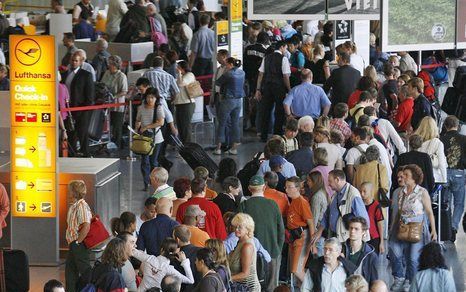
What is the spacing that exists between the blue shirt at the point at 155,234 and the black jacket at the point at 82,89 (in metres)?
8.28

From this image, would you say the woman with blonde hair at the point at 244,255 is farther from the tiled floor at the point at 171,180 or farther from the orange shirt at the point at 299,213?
the tiled floor at the point at 171,180

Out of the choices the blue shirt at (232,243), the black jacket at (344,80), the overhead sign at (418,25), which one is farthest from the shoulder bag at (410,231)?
the black jacket at (344,80)

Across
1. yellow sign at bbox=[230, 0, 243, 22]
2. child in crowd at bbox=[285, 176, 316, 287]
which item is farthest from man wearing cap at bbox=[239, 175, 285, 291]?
yellow sign at bbox=[230, 0, 243, 22]

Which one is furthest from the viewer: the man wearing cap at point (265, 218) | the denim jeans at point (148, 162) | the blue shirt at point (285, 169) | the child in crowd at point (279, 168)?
the denim jeans at point (148, 162)

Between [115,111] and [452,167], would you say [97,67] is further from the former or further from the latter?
[452,167]

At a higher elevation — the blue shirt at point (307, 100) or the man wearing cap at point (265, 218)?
the blue shirt at point (307, 100)

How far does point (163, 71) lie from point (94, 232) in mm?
8104

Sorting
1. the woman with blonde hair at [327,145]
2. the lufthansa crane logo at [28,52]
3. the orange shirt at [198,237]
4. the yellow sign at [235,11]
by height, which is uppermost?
the yellow sign at [235,11]

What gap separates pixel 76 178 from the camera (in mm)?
16375

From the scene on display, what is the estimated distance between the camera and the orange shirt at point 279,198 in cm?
1485

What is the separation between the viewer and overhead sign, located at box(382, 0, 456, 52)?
19844 millimetres

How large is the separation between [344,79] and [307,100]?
1142mm

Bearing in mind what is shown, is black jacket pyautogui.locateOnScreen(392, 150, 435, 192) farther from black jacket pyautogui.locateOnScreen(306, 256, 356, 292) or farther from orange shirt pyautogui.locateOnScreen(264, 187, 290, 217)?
black jacket pyautogui.locateOnScreen(306, 256, 356, 292)

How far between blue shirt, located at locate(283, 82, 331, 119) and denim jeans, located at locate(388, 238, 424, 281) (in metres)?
5.50
